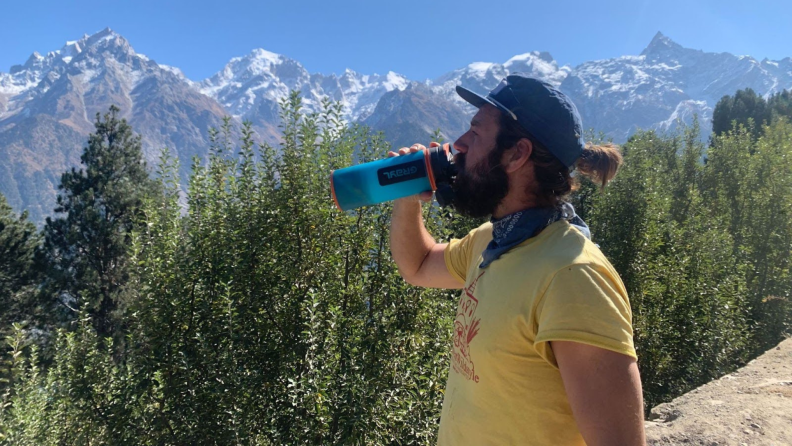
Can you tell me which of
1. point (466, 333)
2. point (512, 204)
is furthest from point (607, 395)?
point (512, 204)

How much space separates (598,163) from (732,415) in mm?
7160

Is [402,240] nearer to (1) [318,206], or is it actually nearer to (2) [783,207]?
(1) [318,206]

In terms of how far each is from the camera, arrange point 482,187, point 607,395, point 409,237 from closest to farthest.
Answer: point 607,395
point 482,187
point 409,237

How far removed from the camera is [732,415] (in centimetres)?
682

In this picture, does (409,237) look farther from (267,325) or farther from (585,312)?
(267,325)

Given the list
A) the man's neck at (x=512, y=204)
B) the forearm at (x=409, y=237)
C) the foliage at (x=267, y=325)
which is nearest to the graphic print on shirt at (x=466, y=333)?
the man's neck at (x=512, y=204)

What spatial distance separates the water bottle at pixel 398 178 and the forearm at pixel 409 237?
32cm

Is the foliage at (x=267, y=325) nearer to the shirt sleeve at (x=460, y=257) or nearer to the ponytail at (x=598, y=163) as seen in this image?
the shirt sleeve at (x=460, y=257)

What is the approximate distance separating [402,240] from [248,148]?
5.12 m

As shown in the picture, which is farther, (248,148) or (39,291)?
(39,291)

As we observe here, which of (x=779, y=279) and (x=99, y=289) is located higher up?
(x=99, y=289)

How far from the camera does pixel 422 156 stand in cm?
A: 242

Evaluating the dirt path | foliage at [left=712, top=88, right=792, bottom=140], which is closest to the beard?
the dirt path

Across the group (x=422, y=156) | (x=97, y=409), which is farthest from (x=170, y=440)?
(x=422, y=156)
